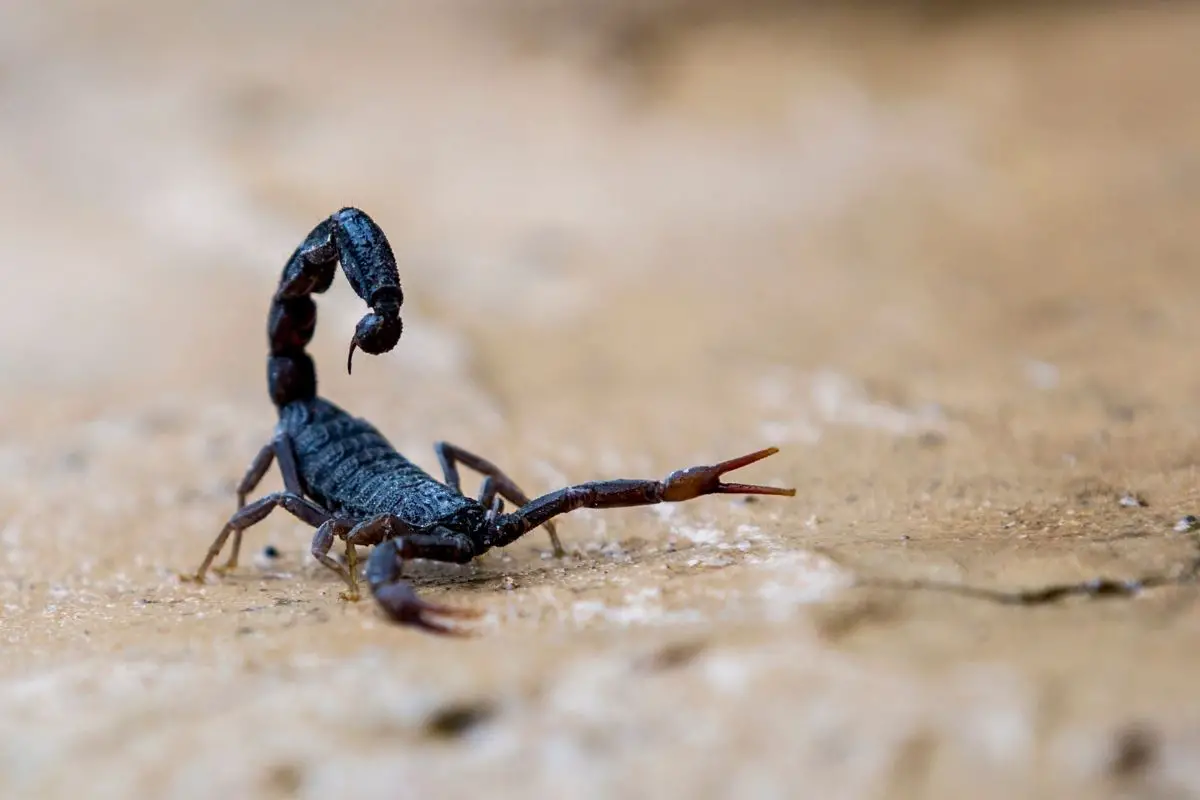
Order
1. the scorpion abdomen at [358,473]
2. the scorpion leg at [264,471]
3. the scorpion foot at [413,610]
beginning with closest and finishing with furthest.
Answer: the scorpion foot at [413,610] < the scorpion abdomen at [358,473] < the scorpion leg at [264,471]

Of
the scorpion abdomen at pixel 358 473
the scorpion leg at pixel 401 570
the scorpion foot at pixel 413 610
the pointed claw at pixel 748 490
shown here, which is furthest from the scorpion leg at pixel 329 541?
the pointed claw at pixel 748 490

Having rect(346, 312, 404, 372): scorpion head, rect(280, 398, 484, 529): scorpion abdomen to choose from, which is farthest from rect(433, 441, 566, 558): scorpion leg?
rect(346, 312, 404, 372): scorpion head

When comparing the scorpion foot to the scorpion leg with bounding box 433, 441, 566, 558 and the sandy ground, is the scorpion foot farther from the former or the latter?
the scorpion leg with bounding box 433, 441, 566, 558

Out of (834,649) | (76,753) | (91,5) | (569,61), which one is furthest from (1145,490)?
(91,5)

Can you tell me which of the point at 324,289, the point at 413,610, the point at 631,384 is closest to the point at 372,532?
the point at 413,610

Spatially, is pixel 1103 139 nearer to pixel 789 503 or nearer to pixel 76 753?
pixel 789 503

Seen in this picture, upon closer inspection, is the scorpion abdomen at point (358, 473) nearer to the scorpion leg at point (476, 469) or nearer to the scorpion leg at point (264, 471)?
the scorpion leg at point (264, 471)

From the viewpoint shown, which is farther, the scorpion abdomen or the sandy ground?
the scorpion abdomen
